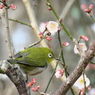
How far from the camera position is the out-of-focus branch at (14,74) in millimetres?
1290

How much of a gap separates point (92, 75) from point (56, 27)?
7.81 ft

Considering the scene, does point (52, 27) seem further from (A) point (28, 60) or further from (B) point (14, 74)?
(A) point (28, 60)

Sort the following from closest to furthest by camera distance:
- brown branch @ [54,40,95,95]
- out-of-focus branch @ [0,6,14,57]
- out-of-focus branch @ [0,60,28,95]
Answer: brown branch @ [54,40,95,95] < out-of-focus branch @ [0,60,28,95] < out-of-focus branch @ [0,6,14,57]

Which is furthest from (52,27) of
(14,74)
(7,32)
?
(14,74)

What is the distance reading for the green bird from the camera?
8.16 feet

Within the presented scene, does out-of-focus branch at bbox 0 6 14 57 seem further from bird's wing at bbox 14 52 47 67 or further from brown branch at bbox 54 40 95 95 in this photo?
brown branch at bbox 54 40 95 95

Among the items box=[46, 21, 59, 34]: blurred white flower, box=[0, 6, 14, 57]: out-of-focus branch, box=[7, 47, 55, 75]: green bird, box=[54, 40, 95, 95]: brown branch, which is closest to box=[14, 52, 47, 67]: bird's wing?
box=[7, 47, 55, 75]: green bird

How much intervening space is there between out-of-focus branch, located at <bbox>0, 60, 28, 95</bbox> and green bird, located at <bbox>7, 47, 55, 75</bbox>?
97cm

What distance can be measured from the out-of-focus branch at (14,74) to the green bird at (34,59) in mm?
968

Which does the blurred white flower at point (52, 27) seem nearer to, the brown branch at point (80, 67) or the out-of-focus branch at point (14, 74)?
the out-of-focus branch at point (14, 74)

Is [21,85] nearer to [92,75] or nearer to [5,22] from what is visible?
[5,22]

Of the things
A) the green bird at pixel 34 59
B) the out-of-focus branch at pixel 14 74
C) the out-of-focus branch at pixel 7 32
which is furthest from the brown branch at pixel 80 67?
the green bird at pixel 34 59

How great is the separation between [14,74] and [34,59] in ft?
4.22

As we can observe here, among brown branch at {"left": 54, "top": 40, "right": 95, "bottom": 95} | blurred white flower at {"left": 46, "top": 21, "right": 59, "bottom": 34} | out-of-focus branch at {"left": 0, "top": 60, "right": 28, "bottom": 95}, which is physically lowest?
brown branch at {"left": 54, "top": 40, "right": 95, "bottom": 95}
